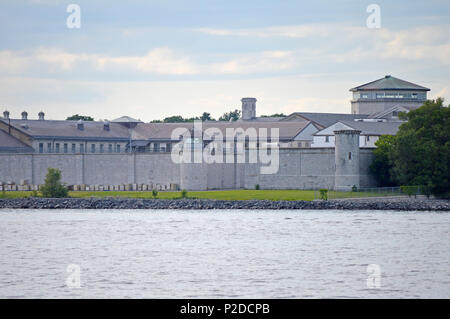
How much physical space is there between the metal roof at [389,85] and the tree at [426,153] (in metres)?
47.2

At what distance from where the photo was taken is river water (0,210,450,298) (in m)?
32.9

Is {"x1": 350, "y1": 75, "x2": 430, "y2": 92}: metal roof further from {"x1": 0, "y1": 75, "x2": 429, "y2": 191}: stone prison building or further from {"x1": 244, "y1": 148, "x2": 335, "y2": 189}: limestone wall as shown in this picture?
{"x1": 244, "y1": 148, "x2": 335, "y2": 189}: limestone wall

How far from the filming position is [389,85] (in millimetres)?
117000

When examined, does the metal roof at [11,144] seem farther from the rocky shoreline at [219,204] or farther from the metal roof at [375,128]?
the metal roof at [375,128]

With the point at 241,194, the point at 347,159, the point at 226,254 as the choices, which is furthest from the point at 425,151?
the point at 226,254

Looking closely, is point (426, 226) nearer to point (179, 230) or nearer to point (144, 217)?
point (179, 230)

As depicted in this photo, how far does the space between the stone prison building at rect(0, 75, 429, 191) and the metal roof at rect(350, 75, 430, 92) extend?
44.8 feet

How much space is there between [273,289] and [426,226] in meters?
22.5

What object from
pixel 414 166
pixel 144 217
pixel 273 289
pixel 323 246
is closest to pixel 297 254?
pixel 323 246

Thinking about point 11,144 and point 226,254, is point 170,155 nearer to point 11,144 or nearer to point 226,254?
point 11,144

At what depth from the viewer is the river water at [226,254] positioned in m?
32.9

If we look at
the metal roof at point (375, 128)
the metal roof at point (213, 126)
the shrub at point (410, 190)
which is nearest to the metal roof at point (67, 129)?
the metal roof at point (213, 126)

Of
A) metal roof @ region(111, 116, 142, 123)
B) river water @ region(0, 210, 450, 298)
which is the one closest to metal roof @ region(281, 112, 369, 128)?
metal roof @ region(111, 116, 142, 123)

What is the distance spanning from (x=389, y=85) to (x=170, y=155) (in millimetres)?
48252
